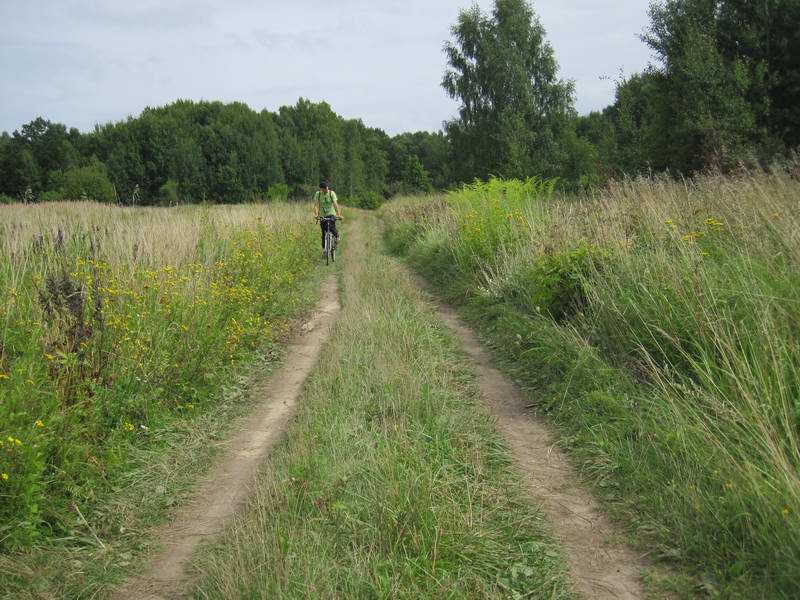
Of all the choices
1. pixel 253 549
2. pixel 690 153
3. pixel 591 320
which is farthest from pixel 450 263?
pixel 690 153

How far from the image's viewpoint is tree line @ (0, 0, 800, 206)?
66.0 ft

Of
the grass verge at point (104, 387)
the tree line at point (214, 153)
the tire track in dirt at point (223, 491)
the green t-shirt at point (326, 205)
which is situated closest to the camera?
the tire track in dirt at point (223, 491)

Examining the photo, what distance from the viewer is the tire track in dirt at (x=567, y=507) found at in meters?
3.02

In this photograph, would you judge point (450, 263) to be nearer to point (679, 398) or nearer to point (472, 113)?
point (679, 398)

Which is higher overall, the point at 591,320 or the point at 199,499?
the point at 591,320

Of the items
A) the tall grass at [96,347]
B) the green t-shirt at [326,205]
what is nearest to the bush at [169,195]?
the green t-shirt at [326,205]

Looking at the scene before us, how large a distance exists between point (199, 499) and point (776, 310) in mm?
4324

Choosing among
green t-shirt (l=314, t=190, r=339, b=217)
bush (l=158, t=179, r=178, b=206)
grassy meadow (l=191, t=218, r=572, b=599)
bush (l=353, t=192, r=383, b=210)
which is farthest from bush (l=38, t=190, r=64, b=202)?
bush (l=353, t=192, r=383, b=210)

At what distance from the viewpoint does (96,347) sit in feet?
16.9

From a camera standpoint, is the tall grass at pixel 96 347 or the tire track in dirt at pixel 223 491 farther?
the tall grass at pixel 96 347

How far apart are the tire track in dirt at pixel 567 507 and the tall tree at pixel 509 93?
3329cm

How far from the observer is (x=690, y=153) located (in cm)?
2133

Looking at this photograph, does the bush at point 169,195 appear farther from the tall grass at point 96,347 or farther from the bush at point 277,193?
the tall grass at point 96,347

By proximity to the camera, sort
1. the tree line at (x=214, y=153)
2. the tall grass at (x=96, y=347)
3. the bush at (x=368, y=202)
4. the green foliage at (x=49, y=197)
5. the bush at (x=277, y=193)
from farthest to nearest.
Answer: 1. the bush at (x=368, y=202)
2. the tree line at (x=214, y=153)
3. the bush at (x=277, y=193)
4. the green foliage at (x=49, y=197)
5. the tall grass at (x=96, y=347)
